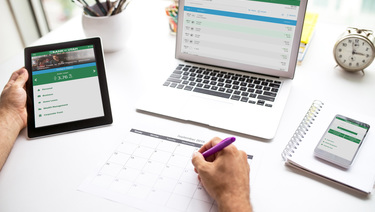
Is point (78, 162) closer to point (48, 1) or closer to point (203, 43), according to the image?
point (203, 43)

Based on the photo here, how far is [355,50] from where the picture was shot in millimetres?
1024

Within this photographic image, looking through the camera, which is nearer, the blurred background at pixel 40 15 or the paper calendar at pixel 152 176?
the paper calendar at pixel 152 176

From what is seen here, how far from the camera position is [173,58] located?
1161 millimetres

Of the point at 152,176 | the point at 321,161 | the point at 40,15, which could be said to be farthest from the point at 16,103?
the point at 40,15

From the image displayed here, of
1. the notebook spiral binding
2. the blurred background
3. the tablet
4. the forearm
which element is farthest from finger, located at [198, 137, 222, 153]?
the blurred background

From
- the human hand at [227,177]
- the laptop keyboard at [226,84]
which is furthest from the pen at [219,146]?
the laptop keyboard at [226,84]

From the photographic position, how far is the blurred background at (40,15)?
183 cm

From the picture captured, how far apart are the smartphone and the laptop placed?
0.13m

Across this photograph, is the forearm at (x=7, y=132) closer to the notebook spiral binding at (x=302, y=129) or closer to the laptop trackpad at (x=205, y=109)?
the laptop trackpad at (x=205, y=109)

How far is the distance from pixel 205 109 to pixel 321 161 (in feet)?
1.05

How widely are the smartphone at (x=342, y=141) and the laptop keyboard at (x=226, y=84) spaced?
182mm

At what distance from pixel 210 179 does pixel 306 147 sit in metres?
0.26

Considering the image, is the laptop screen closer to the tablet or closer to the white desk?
the white desk

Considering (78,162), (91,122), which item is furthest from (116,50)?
(78,162)
